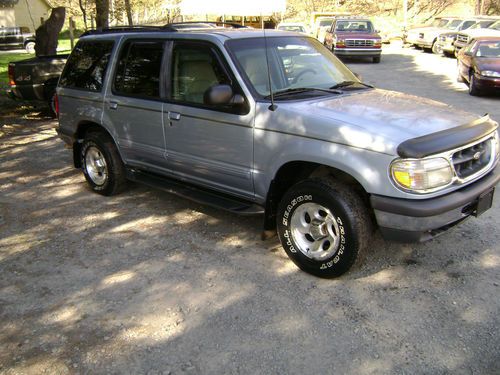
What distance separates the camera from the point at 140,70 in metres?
5.14

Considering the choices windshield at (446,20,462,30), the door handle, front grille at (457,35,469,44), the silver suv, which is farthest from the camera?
windshield at (446,20,462,30)

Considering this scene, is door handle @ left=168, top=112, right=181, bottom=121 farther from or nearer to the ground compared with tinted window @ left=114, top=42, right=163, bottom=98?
nearer to the ground

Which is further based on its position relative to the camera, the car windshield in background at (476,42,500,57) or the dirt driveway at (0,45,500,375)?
the car windshield in background at (476,42,500,57)

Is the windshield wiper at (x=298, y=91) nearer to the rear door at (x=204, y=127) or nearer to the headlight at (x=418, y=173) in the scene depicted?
the rear door at (x=204, y=127)

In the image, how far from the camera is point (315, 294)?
149 inches

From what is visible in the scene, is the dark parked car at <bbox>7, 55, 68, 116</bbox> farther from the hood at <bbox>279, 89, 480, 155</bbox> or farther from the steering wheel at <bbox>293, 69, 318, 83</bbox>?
the hood at <bbox>279, 89, 480, 155</bbox>

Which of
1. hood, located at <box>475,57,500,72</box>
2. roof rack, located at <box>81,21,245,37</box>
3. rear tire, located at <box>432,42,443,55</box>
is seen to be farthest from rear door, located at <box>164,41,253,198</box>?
rear tire, located at <box>432,42,443,55</box>

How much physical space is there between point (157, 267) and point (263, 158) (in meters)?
1.28

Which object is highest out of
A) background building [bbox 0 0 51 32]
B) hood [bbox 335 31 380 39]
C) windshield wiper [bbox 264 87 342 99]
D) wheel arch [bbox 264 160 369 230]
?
background building [bbox 0 0 51 32]

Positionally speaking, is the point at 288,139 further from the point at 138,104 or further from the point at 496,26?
the point at 496,26

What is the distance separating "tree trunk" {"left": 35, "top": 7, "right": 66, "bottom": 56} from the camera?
41.9 feet

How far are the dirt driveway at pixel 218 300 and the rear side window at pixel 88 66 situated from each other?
4.74ft

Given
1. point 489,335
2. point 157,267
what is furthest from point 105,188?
point 489,335

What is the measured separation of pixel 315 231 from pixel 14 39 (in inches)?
1187
